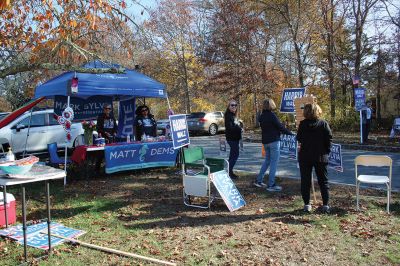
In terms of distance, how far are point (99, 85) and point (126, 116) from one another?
10.1ft

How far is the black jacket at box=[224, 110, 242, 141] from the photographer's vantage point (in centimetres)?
846

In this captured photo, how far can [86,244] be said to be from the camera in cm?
492

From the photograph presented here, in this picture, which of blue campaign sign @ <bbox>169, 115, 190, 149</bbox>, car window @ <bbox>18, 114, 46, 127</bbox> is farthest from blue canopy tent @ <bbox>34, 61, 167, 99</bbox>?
car window @ <bbox>18, 114, 46, 127</bbox>

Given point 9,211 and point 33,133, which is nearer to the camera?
point 9,211

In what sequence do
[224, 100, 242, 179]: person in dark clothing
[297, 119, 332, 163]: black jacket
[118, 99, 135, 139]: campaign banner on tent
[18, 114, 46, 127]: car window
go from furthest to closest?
[18, 114, 46, 127]: car window → [118, 99, 135, 139]: campaign banner on tent → [224, 100, 242, 179]: person in dark clothing → [297, 119, 332, 163]: black jacket

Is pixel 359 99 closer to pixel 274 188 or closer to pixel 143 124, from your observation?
pixel 143 124

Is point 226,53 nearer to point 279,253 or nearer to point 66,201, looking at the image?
point 66,201

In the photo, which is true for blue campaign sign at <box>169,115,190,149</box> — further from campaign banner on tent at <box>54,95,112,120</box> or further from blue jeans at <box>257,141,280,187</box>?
campaign banner on tent at <box>54,95,112,120</box>

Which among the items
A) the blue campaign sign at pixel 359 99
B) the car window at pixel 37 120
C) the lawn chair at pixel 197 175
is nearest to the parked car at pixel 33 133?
the car window at pixel 37 120

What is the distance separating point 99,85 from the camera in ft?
30.1

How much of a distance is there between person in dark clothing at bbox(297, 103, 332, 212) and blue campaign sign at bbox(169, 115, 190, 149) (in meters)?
2.24

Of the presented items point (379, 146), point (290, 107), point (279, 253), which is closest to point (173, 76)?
point (379, 146)

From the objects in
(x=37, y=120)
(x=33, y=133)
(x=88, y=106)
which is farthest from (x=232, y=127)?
(x=37, y=120)

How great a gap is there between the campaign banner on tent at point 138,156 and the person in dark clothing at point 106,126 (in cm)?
98
